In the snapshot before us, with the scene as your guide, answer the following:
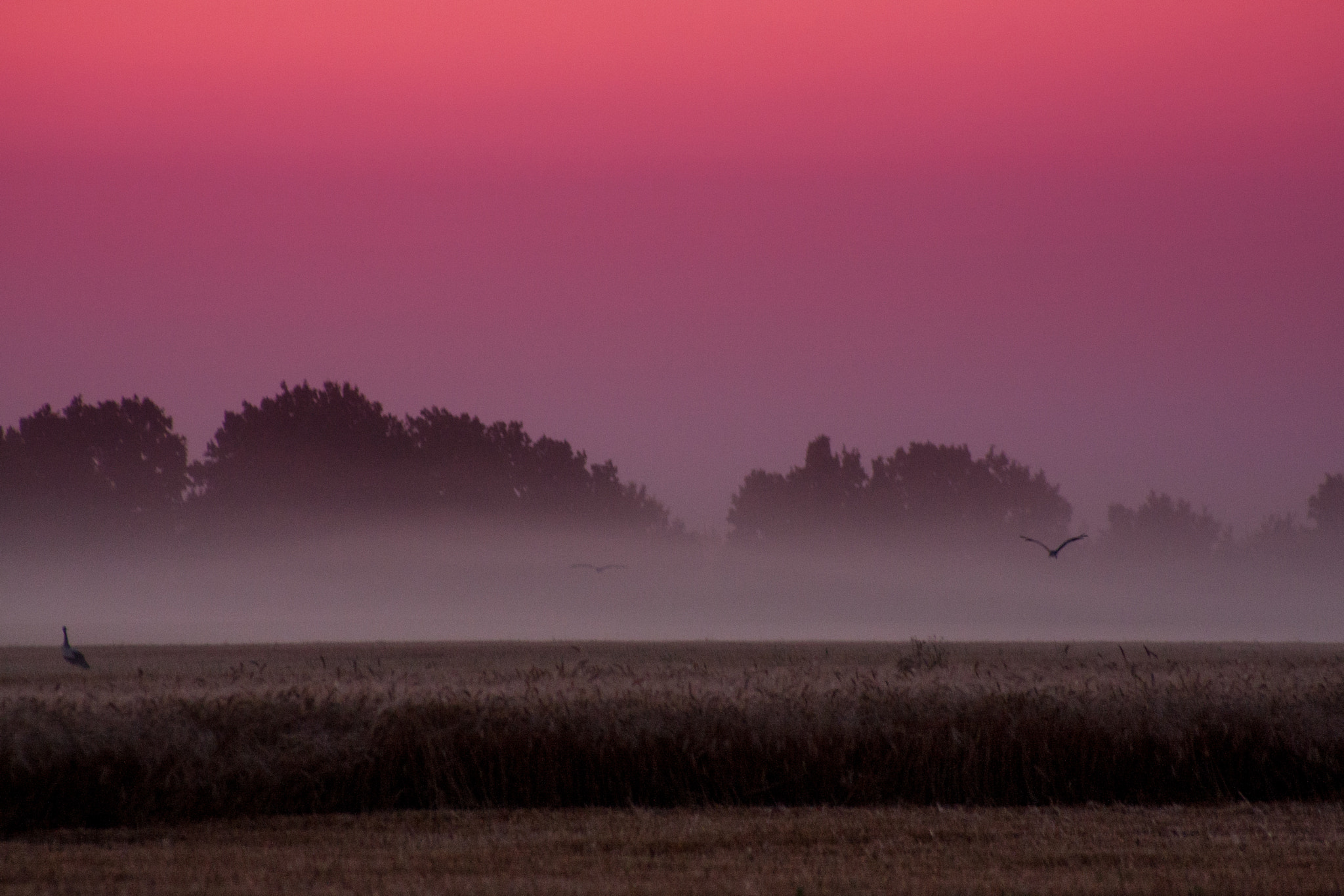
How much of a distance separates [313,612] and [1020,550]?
5822cm

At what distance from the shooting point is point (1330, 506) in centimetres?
13862

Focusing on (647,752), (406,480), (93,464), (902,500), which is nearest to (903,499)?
(902,500)

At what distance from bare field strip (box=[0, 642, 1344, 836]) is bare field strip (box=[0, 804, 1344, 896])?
67cm

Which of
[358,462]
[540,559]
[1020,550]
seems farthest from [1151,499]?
[358,462]

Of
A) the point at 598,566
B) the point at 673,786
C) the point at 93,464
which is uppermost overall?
the point at 93,464

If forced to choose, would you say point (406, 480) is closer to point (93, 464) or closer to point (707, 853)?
point (93, 464)

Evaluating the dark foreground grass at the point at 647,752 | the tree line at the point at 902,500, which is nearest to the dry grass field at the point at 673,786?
the dark foreground grass at the point at 647,752

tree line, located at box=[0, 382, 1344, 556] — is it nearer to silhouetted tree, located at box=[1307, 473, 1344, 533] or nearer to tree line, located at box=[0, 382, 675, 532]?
tree line, located at box=[0, 382, 675, 532]

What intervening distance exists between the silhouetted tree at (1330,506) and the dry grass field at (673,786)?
428 feet

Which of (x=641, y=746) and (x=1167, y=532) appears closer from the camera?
(x=641, y=746)

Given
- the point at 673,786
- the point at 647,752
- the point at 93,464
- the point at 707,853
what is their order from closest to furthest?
the point at 707,853 < the point at 673,786 < the point at 647,752 < the point at 93,464

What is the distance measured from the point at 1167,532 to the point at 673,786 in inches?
5381

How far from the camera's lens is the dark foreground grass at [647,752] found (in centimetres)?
1379

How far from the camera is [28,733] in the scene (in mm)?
13641
